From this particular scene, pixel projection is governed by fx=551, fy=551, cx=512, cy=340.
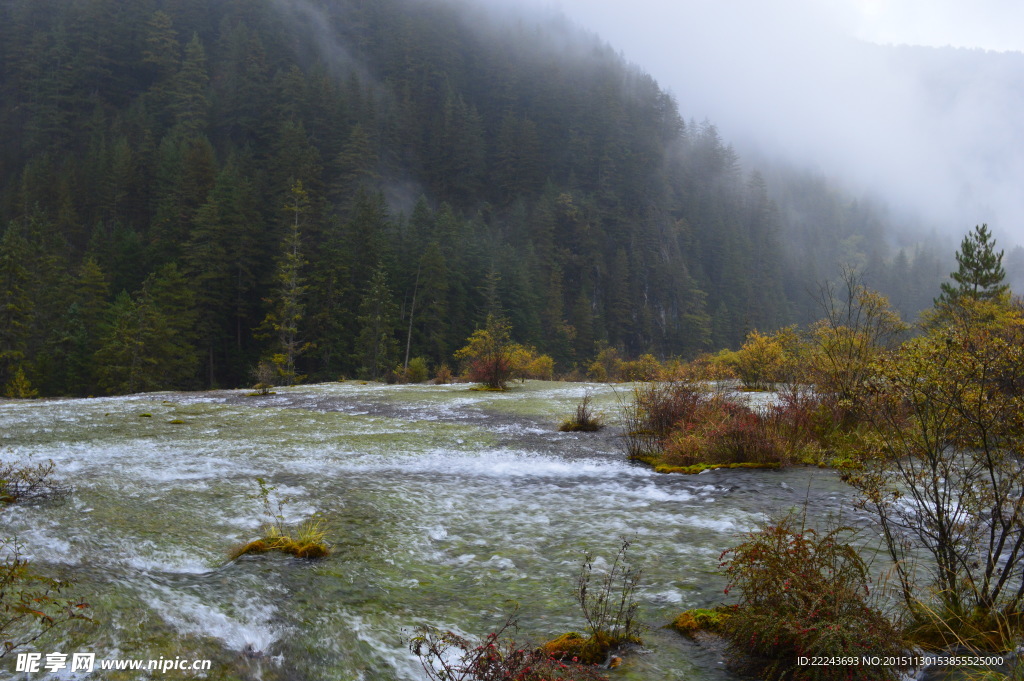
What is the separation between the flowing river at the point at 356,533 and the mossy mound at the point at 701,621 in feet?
0.46

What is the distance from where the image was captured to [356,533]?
6039 mm

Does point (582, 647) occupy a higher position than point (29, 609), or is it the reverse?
point (29, 609)

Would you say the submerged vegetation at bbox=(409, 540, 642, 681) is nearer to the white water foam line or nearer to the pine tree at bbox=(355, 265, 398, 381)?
the white water foam line

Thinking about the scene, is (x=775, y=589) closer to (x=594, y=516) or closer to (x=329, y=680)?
(x=329, y=680)

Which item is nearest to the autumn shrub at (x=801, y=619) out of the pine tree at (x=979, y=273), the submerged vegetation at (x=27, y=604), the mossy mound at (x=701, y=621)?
the mossy mound at (x=701, y=621)

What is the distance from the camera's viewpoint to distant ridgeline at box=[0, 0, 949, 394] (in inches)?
1743

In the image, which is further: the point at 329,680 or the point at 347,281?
the point at 347,281

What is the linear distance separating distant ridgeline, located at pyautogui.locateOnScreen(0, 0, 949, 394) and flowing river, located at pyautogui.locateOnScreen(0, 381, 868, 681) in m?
31.7

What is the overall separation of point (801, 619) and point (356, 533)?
441 cm

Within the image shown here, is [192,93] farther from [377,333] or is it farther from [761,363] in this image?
[761,363]

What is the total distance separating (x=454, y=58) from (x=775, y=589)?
118152 mm

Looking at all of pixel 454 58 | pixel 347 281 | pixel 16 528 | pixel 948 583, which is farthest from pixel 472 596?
pixel 454 58

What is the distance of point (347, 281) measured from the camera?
48594mm

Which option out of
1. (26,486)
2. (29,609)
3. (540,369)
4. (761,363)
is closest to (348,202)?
(540,369)
